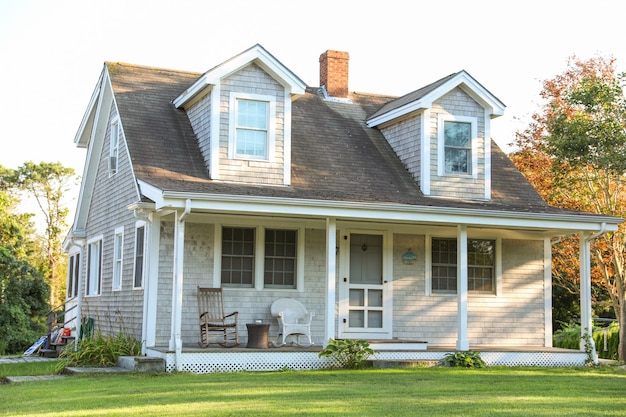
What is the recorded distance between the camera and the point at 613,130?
1641 centimetres

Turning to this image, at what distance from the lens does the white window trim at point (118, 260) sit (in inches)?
633

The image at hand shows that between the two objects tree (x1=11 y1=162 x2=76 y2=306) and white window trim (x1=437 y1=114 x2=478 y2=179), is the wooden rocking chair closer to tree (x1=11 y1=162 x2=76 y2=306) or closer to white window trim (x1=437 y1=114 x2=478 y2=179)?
white window trim (x1=437 y1=114 x2=478 y2=179)

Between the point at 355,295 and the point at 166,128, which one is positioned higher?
the point at 166,128

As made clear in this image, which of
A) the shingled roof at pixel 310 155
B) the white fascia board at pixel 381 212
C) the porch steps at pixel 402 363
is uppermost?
the shingled roof at pixel 310 155

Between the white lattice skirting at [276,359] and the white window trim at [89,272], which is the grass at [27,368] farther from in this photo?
the white window trim at [89,272]

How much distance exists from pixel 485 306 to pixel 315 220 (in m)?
4.03

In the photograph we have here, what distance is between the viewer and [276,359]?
43.2 ft

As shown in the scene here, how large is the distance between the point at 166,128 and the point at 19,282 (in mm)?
11035

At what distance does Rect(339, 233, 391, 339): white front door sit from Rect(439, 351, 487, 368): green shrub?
1884 millimetres

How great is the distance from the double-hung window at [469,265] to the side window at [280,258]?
9.71 feet

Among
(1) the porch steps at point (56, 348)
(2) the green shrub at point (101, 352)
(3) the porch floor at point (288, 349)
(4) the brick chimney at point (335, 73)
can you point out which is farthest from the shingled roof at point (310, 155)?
(1) the porch steps at point (56, 348)

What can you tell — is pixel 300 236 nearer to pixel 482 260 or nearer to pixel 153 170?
pixel 153 170

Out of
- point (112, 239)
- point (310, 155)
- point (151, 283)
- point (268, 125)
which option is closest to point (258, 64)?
point (268, 125)

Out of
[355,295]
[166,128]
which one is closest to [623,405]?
[355,295]
